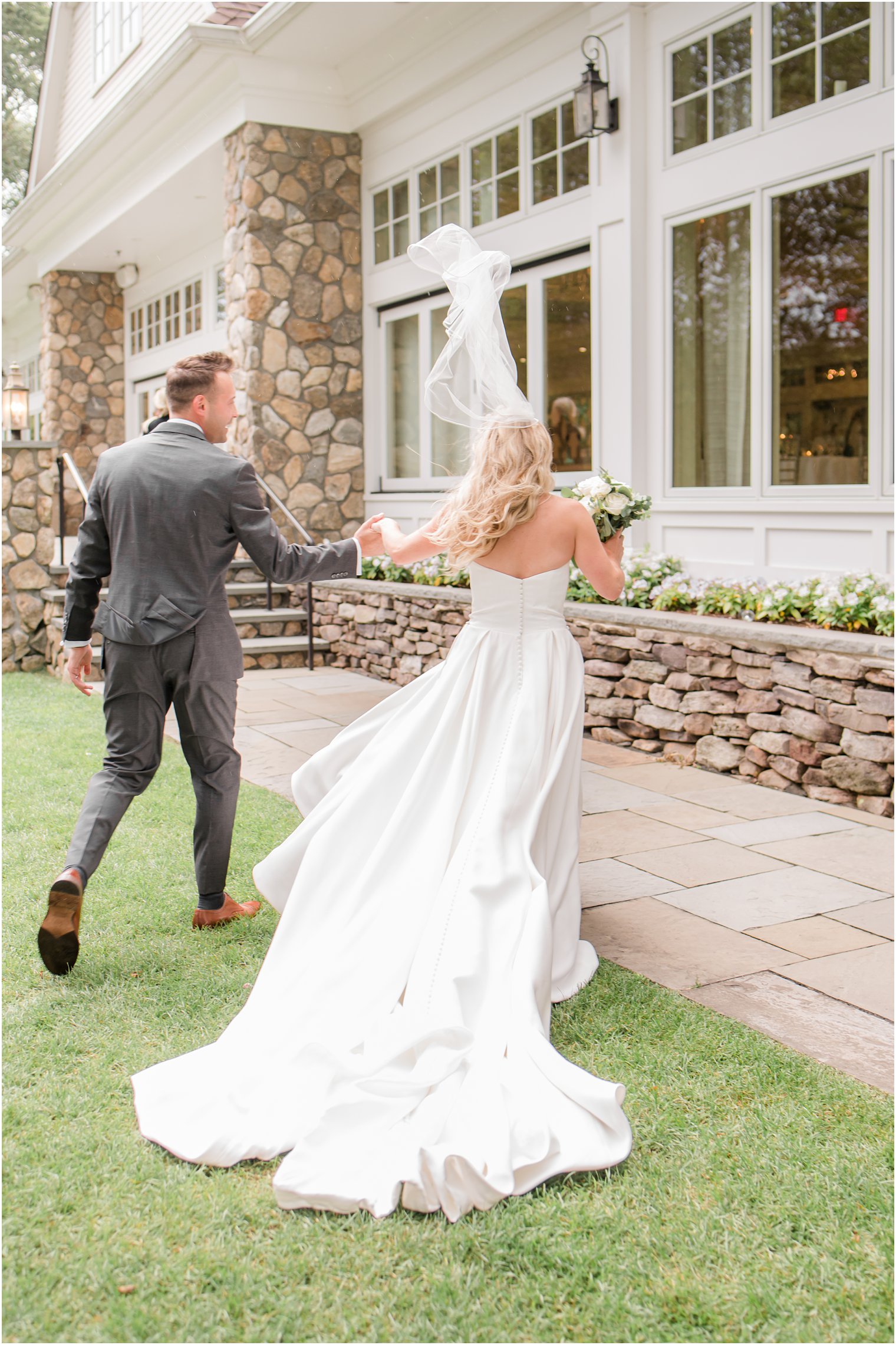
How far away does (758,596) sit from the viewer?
6227 millimetres

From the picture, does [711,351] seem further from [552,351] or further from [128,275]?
[128,275]

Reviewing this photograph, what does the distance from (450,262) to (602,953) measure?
2222mm

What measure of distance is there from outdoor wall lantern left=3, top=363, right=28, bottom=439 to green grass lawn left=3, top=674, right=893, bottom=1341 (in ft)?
38.4

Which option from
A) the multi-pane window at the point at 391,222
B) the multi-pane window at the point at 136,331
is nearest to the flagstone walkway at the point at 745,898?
the multi-pane window at the point at 391,222

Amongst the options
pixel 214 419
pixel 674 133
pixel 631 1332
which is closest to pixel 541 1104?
pixel 631 1332

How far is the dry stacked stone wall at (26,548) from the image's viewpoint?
33.1 feet

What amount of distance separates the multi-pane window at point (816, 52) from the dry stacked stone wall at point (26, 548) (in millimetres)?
6730

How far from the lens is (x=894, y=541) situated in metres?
6.02

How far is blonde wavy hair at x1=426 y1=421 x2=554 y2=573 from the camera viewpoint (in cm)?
326

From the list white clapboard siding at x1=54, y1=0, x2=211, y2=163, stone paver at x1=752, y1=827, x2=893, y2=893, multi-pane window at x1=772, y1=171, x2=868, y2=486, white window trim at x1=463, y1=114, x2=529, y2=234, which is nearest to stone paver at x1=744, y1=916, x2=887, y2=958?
stone paver at x1=752, y1=827, x2=893, y2=893

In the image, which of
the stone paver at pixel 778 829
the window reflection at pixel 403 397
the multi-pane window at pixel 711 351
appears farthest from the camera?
the window reflection at pixel 403 397

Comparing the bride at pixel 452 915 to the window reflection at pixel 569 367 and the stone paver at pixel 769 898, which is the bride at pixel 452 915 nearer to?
the stone paver at pixel 769 898

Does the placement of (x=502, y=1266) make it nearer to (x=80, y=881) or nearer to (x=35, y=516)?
(x=80, y=881)

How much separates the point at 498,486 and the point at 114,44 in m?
13.8
